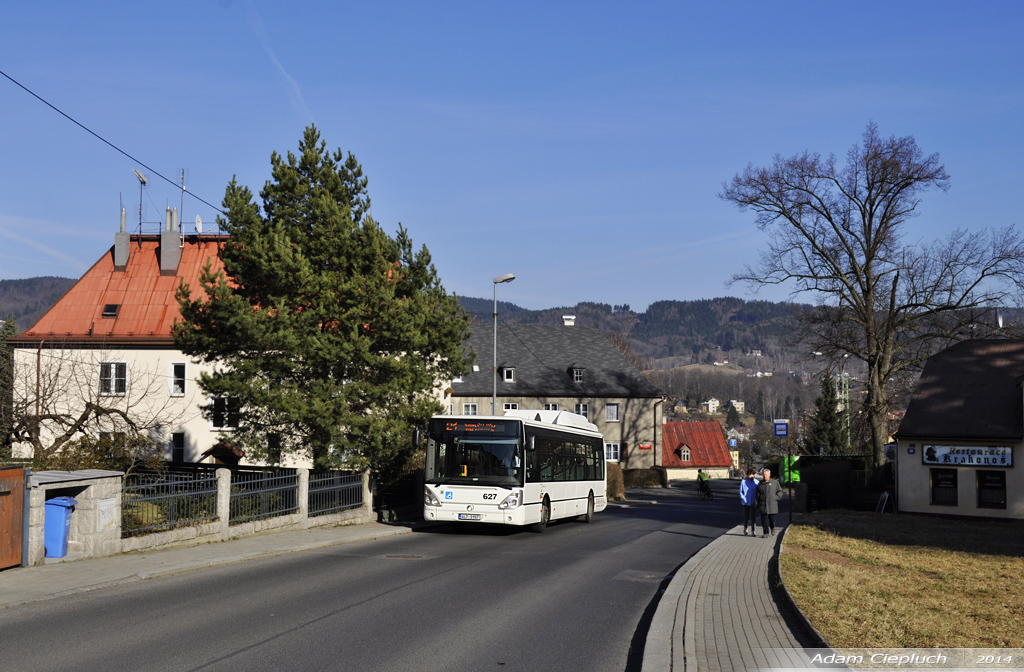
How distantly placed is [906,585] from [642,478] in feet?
161

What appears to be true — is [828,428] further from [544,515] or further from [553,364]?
[544,515]

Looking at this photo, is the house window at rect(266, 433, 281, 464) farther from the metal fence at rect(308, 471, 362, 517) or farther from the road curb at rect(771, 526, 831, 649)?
the road curb at rect(771, 526, 831, 649)

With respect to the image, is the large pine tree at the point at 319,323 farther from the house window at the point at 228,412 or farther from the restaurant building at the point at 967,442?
the restaurant building at the point at 967,442

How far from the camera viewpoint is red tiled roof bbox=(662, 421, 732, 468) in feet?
309

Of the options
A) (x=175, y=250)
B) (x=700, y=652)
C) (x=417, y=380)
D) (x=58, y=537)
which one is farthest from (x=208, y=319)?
(x=175, y=250)

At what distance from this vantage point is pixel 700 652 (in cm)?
852

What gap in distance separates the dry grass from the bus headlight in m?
6.16

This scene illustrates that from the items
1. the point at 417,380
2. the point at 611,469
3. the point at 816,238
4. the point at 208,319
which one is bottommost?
the point at 611,469

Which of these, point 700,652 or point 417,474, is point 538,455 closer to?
point 417,474

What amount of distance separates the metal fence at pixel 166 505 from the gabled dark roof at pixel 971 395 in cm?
2698

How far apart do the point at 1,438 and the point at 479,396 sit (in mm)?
40517

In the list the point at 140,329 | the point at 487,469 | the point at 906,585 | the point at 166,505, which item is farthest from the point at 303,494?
the point at 140,329

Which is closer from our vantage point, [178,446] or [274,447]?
[274,447]

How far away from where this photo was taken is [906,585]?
516 inches
